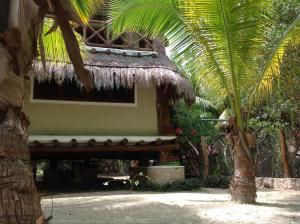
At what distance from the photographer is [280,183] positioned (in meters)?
10.7

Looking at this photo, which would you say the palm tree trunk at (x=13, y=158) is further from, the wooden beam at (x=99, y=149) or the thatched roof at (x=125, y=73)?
the wooden beam at (x=99, y=149)

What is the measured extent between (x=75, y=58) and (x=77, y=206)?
4050 mm

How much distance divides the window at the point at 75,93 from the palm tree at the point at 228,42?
384cm

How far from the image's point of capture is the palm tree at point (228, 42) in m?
6.47

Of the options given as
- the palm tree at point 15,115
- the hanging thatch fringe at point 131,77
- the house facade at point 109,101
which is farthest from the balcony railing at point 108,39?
the palm tree at point 15,115

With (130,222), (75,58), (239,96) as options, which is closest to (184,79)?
(239,96)

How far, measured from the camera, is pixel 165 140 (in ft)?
35.0

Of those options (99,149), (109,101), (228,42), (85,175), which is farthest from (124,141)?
(228,42)

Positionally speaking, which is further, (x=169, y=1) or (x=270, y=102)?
(x=270, y=102)

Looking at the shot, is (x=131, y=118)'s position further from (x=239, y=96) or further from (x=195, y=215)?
(x=195, y=215)

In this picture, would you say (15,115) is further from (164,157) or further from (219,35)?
(164,157)

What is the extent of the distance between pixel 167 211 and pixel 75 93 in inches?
213

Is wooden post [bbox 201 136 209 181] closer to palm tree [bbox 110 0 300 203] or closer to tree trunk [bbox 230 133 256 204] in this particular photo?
palm tree [bbox 110 0 300 203]

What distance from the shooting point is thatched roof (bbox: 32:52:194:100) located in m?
9.45
